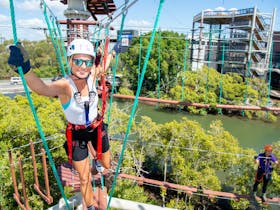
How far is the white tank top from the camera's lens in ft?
4.30

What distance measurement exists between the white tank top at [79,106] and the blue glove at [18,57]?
30 cm

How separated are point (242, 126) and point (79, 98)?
39.1ft

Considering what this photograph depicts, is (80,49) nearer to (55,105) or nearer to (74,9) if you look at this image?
(74,9)

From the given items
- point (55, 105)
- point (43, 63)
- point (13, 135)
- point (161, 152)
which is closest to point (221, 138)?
point (161, 152)

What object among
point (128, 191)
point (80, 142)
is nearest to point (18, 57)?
point (80, 142)

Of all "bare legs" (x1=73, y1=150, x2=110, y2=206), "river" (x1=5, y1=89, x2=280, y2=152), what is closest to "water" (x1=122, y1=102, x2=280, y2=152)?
"river" (x1=5, y1=89, x2=280, y2=152)

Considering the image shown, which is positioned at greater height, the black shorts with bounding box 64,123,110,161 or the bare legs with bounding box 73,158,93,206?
the black shorts with bounding box 64,123,110,161

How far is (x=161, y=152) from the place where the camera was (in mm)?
6184

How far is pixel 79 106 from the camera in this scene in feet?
4.36

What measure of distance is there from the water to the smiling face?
30.4 ft

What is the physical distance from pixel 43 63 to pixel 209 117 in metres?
14.8

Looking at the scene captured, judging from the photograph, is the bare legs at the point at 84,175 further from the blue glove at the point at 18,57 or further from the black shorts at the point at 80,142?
the blue glove at the point at 18,57

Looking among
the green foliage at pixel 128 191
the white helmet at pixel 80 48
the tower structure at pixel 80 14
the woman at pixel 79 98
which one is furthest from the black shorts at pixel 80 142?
the green foliage at pixel 128 191

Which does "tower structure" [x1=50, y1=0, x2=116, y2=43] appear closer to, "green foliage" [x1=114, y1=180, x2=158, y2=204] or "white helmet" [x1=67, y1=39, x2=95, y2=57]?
"white helmet" [x1=67, y1=39, x2=95, y2=57]
